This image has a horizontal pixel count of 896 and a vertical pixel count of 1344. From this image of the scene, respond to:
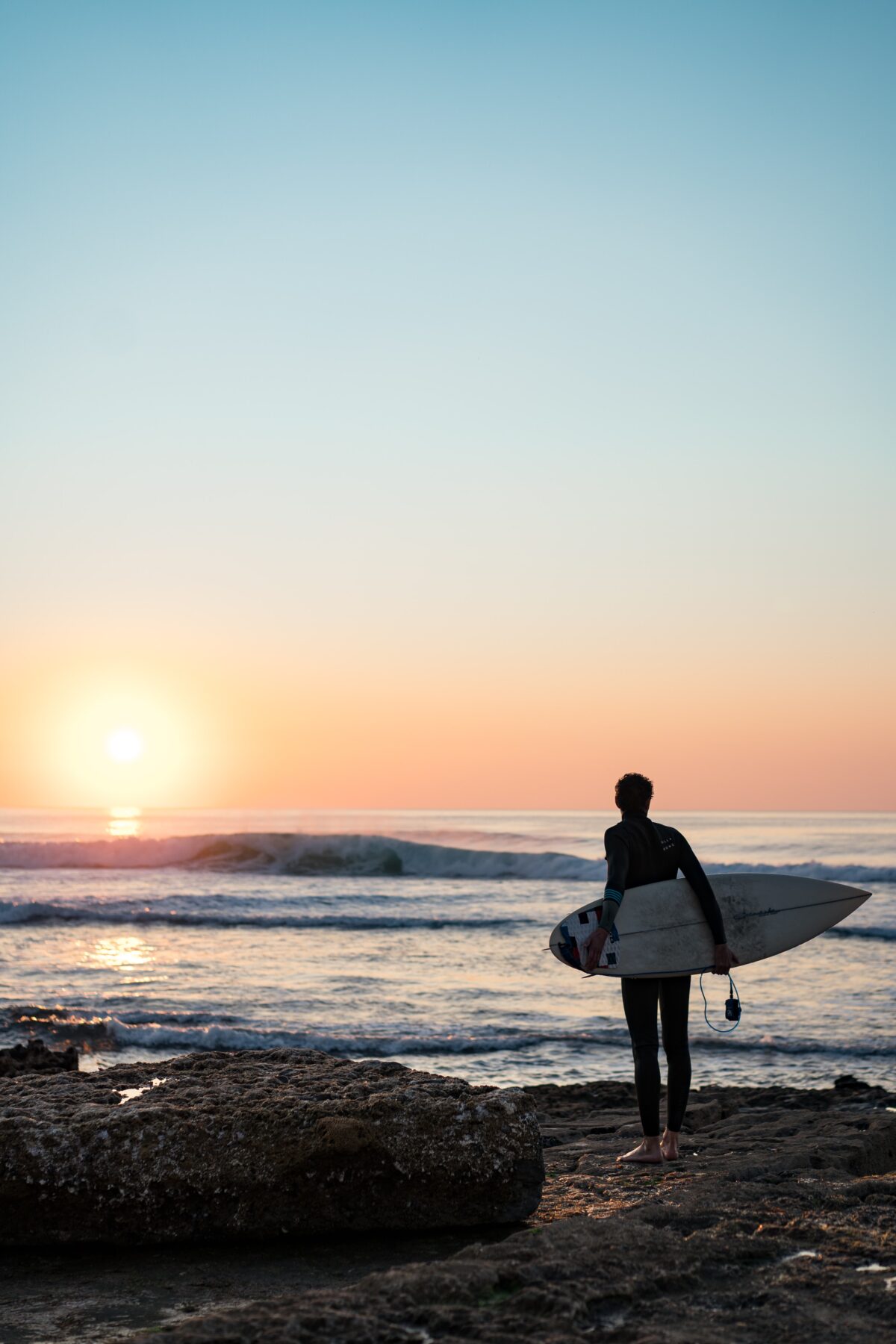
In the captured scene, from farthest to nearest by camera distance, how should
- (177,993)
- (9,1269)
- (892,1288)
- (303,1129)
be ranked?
(177,993) → (303,1129) → (9,1269) → (892,1288)

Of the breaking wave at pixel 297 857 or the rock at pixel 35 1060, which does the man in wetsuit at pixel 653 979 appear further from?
the breaking wave at pixel 297 857

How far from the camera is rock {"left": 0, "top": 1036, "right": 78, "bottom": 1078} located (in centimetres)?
734

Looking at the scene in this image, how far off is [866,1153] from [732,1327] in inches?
113

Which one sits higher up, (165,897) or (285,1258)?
(285,1258)

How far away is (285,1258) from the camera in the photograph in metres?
3.62

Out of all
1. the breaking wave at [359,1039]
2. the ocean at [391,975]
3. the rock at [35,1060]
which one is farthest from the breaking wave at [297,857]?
the rock at [35,1060]

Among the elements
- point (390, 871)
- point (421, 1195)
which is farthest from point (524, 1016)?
point (390, 871)

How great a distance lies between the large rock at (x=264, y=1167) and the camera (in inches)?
148

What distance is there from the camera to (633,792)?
5219 millimetres

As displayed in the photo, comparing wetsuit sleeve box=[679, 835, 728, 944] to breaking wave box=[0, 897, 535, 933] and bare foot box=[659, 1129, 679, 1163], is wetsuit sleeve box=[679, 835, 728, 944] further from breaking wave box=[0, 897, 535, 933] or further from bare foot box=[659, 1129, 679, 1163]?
breaking wave box=[0, 897, 535, 933]

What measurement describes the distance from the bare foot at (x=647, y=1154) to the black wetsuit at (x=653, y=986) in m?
0.04

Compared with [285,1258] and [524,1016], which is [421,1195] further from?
[524,1016]

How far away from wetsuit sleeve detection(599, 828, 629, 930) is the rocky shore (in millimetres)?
1126

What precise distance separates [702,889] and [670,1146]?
4.01 feet
